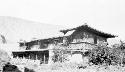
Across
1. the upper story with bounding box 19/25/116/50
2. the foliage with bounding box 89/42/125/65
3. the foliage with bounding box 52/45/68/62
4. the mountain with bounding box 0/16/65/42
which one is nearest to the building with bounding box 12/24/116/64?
the upper story with bounding box 19/25/116/50

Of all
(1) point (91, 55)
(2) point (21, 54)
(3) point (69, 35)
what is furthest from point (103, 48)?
(2) point (21, 54)

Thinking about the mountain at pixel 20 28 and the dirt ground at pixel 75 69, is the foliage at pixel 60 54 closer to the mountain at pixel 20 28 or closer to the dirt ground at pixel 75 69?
the dirt ground at pixel 75 69

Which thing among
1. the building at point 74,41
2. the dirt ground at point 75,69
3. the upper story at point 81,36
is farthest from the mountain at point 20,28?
the dirt ground at point 75,69

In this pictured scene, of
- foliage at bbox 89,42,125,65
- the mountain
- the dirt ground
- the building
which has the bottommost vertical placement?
the dirt ground

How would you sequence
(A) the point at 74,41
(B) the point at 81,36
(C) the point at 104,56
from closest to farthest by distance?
1. (C) the point at 104,56
2. (A) the point at 74,41
3. (B) the point at 81,36

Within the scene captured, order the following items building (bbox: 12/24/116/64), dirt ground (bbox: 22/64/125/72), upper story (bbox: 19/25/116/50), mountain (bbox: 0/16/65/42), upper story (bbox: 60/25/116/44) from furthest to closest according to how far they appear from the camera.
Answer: mountain (bbox: 0/16/65/42) → upper story (bbox: 60/25/116/44) → upper story (bbox: 19/25/116/50) → building (bbox: 12/24/116/64) → dirt ground (bbox: 22/64/125/72)

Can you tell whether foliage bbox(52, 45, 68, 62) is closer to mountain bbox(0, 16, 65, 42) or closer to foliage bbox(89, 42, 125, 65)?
foliage bbox(89, 42, 125, 65)

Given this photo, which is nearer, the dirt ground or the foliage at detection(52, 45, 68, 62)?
the dirt ground

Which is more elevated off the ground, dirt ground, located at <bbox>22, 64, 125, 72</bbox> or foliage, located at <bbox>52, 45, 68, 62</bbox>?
foliage, located at <bbox>52, 45, 68, 62</bbox>

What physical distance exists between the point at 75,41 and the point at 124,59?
25.7 ft

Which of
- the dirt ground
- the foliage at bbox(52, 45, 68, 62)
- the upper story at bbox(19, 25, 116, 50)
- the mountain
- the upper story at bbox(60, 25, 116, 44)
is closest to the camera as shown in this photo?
the dirt ground

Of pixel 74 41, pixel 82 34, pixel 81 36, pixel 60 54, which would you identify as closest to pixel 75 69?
pixel 60 54

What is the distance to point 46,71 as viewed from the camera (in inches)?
899

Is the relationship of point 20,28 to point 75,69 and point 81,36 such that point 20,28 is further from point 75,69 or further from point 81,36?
point 75,69
